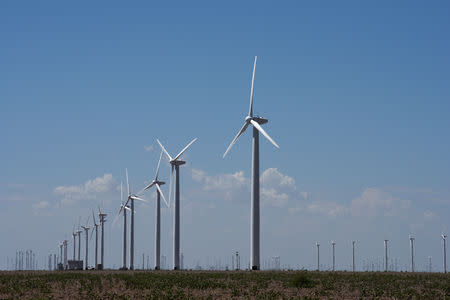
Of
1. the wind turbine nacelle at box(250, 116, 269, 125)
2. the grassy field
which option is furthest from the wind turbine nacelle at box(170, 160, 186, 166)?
the grassy field

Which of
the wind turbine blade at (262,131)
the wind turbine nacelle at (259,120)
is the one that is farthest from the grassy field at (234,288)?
the wind turbine nacelle at (259,120)

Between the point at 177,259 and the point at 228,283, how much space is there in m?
73.3

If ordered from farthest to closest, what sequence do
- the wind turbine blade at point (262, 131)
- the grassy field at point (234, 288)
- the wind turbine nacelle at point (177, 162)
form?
the wind turbine nacelle at point (177, 162) → the wind turbine blade at point (262, 131) → the grassy field at point (234, 288)

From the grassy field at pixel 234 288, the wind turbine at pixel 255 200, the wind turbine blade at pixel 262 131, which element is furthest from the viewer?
the wind turbine at pixel 255 200

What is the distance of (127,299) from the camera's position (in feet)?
197

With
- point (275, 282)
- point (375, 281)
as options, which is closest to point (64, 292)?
point (275, 282)

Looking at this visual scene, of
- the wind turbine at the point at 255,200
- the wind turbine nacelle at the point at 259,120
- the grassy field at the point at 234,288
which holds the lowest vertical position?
the grassy field at the point at 234,288

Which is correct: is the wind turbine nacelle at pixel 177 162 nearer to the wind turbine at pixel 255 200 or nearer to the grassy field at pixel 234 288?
the wind turbine at pixel 255 200

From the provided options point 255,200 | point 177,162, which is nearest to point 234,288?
point 255,200

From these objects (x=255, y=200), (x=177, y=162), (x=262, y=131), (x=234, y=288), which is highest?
(x=262, y=131)

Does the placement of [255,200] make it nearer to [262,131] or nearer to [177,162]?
[262,131]

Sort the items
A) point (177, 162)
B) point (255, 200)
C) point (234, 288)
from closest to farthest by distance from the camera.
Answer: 1. point (234, 288)
2. point (255, 200)
3. point (177, 162)

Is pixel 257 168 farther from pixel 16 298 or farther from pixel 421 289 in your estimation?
pixel 16 298

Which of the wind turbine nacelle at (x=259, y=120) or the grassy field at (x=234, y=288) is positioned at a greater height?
the wind turbine nacelle at (x=259, y=120)
